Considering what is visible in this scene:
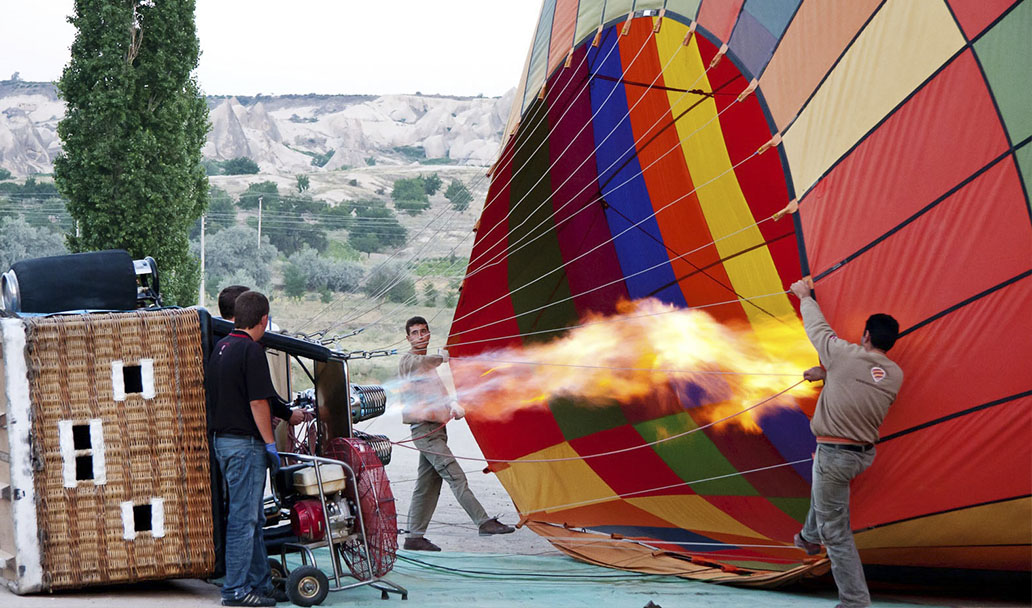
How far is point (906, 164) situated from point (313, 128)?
75.2 metres

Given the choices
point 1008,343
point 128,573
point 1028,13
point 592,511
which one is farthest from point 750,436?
point 128,573

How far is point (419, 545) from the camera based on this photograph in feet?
18.6

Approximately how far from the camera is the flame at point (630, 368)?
6.20 m

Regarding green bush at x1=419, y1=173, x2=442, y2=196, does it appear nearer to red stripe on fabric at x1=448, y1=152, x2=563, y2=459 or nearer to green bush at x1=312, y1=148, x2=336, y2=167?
green bush at x1=312, y1=148, x2=336, y2=167

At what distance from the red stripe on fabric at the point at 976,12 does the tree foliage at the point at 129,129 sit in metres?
10.9

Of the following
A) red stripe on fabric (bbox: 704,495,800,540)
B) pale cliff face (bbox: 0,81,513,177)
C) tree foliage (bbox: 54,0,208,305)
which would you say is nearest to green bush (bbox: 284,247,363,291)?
tree foliage (bbox: 54,0,208,305)

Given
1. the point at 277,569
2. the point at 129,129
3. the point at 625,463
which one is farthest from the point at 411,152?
the point at 277,569

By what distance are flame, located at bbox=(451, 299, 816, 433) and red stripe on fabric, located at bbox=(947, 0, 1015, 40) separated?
2.62 metres

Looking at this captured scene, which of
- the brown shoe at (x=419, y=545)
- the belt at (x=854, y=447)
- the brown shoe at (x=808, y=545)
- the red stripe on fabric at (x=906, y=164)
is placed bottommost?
the brown shoe at (x=419, y=545)

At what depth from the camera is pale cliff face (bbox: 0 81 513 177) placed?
65.2 meters

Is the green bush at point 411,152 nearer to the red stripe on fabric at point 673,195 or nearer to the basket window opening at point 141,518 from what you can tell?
the red stripe on fabric at point 673,195

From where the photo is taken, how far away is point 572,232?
6742mm

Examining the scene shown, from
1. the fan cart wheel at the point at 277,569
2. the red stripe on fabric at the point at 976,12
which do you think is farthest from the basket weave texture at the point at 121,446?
the red stripe on fabric at the point at 976,12

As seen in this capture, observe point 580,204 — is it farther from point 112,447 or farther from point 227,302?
point 112,447
